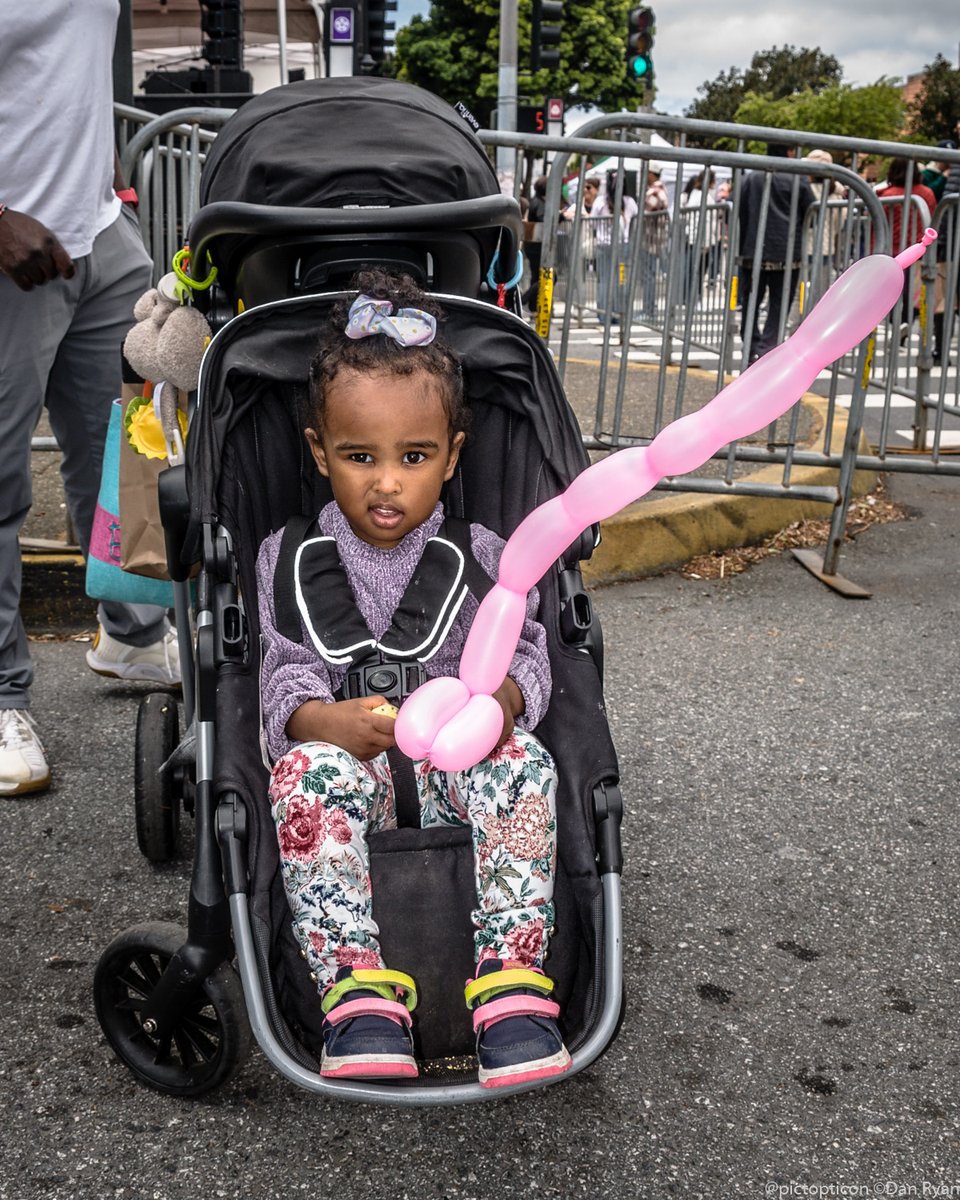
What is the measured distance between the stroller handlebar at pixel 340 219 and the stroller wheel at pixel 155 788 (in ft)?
3.96

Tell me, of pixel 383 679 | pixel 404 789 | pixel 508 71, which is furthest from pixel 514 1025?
Result: pixel 508 71

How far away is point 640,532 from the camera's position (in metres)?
5.66

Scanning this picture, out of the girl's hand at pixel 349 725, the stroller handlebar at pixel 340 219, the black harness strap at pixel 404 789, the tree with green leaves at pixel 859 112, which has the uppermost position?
the stroller handlebar at pixel 340 219

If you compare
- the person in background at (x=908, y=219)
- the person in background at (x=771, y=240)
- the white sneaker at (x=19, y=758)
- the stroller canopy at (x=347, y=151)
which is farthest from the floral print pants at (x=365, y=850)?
the person in background at (x=908, y=219)

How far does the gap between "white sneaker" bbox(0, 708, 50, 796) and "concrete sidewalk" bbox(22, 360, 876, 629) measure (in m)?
1.38

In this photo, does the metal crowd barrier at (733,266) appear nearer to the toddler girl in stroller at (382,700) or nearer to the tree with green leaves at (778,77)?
the toddler girl in stroller at (382,700)

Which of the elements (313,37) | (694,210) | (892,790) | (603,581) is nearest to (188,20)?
(313,37)

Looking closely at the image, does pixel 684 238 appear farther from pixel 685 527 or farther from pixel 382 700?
pixel 382 700

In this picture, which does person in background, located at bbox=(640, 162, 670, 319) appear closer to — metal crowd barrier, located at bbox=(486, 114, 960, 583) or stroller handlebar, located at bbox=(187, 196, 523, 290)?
metal crowd barrier, located at bbox=(486, 114, 960, 583)

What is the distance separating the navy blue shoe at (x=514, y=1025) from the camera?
2.06 metres

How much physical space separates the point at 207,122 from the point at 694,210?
2.74 m

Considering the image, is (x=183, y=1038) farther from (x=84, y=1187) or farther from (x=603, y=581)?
(x=603, y=581)

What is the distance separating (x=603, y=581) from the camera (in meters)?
5.56

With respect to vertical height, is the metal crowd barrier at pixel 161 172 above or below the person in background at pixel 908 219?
above
